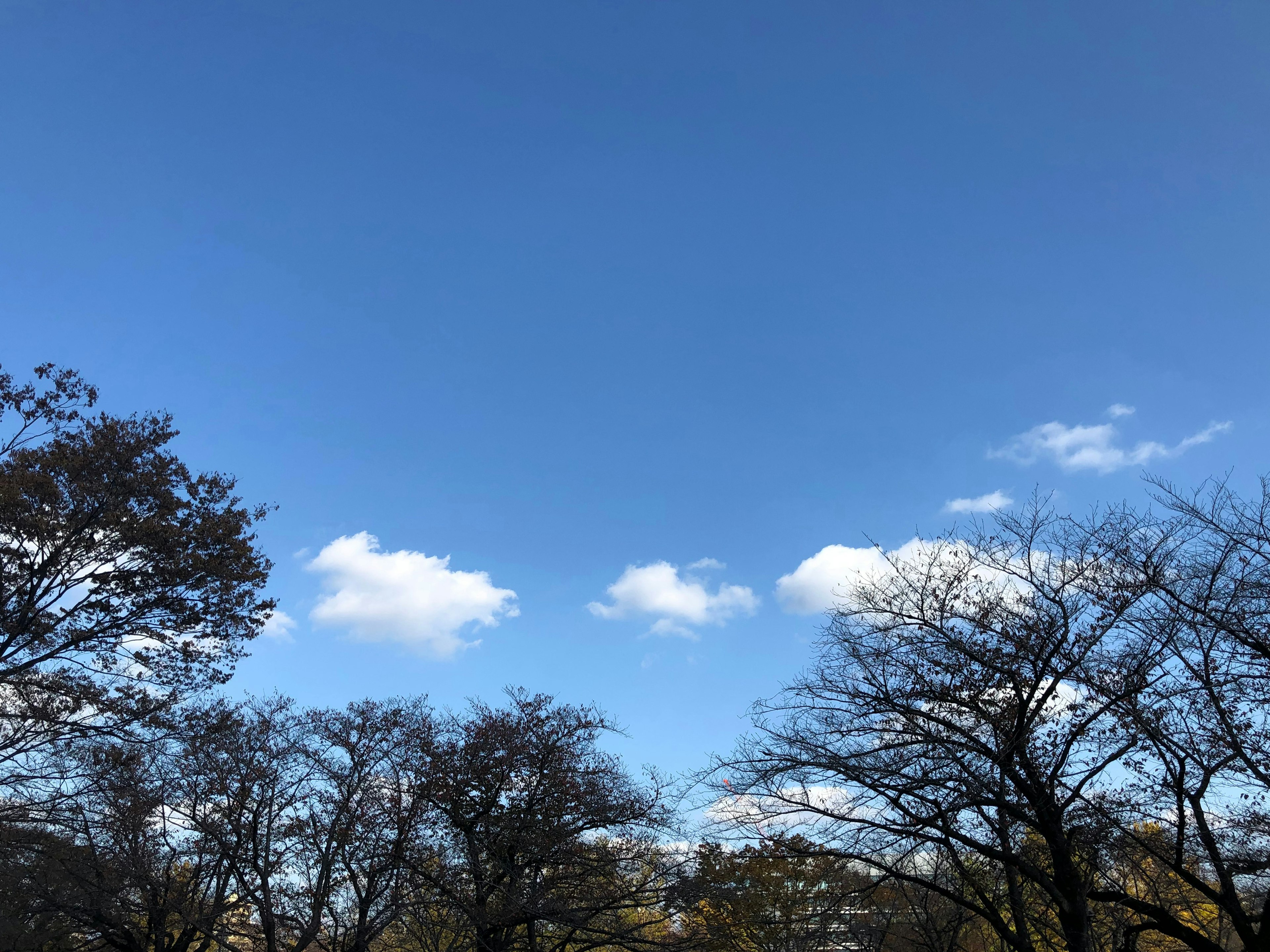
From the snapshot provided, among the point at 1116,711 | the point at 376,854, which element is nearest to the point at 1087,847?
the point at 1116,711

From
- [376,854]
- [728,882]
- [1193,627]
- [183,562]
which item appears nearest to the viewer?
[1193,627]

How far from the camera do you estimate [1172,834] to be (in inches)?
653

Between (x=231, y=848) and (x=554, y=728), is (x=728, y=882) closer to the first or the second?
(x=554, y=728)

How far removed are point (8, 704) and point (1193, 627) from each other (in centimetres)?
2252

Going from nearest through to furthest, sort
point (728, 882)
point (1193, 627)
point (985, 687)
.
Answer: point (1193, 627) < point (985, 687) < point (728, 882)

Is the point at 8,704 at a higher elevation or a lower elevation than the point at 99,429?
lower

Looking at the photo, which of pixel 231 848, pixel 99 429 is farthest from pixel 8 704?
pixel 231 848

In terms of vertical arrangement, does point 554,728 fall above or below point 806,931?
above

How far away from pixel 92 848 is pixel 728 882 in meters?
18.8

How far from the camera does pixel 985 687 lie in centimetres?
1520

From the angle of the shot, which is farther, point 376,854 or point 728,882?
point 728,882

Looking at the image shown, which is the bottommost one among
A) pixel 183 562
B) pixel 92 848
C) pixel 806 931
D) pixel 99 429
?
pixel 806 931

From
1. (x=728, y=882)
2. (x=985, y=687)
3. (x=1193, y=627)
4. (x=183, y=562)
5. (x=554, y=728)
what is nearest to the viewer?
(x=1193, y=627)

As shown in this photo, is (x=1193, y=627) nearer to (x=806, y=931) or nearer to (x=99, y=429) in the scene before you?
(x=806, y=931)
